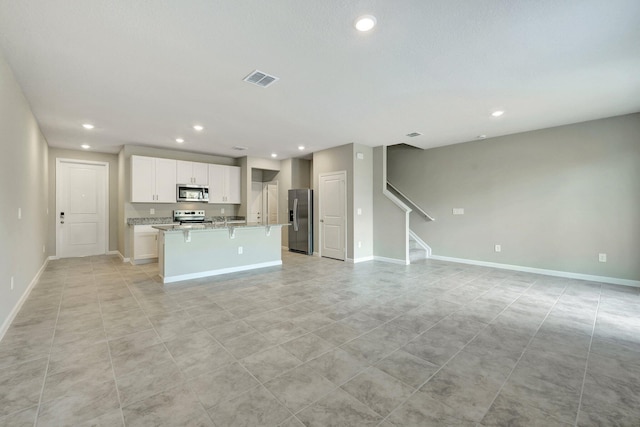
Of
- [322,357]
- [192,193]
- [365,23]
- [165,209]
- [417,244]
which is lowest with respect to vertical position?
[322,357]

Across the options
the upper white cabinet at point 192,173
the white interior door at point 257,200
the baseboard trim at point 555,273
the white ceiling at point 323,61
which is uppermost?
the white ceiling at point 323,61

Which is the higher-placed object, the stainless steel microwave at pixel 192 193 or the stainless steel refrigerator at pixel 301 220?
the stainless steel microwave at pixel 192 193

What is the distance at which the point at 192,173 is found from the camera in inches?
267

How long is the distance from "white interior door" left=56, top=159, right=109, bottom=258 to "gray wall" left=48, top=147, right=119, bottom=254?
0.07 meters

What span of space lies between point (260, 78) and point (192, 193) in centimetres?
456

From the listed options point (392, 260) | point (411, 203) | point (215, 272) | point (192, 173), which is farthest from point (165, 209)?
point (411, 203)

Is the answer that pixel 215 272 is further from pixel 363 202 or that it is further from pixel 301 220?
pixel 363 202

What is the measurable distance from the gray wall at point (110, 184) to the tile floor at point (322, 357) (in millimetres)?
3134

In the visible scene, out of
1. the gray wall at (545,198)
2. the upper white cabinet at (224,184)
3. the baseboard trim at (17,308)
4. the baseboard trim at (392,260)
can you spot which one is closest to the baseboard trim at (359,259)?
the baseboard trim at (392,260)

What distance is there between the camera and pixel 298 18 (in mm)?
2068

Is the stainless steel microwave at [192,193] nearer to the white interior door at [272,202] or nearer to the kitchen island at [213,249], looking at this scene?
the kitchen island at [213,249]

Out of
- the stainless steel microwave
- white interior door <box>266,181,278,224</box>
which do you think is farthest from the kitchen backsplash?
white interior door <box>266,181,278,224</box>

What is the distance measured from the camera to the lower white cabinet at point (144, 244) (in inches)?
230

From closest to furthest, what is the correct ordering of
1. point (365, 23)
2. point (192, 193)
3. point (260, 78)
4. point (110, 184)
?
1. point (365, 23)
2. point (260, 78)
3. point (192, 193)
4. point (110, 184)
